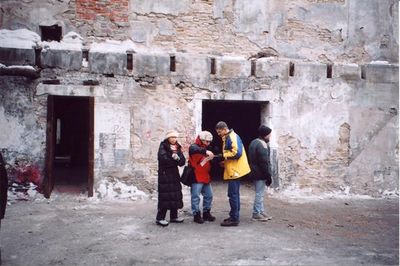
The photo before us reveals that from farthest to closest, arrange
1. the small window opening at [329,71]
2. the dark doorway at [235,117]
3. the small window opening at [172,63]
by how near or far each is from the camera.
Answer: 1. the dark doorway at [235,117]
2. the small window opening at [329,71]
3. the small window opening at [172,63]

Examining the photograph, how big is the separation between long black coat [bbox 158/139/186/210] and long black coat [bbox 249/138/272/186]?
118 centimetres

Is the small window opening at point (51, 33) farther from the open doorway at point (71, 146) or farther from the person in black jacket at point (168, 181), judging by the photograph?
the person in black jacket at point (168, 181)

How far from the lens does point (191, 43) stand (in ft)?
28.8

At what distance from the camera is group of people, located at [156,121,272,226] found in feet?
20.1

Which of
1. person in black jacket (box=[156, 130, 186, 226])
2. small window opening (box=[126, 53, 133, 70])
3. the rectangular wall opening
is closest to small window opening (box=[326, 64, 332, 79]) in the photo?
small window opening (box=[126, 53, 133, 70])

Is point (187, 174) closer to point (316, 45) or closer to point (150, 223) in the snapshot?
point (150, 223)

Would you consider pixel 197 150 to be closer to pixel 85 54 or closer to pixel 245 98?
pixel 245 98

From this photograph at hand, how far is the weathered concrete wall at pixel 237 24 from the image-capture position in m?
8.30

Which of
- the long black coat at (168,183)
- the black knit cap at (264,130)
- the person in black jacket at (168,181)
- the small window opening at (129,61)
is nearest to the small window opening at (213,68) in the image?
the small window opening at (129,61)

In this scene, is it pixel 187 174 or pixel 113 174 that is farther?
pixel 113 174

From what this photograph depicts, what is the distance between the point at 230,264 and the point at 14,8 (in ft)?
22.5

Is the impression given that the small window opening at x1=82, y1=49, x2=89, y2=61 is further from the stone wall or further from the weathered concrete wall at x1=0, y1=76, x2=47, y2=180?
the weathered concrete wall at x1=0, y1=76, x2=47, y2=180

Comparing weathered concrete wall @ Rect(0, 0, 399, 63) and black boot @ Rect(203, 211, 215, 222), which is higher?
weathered concrete wall @ Rect(0, 0, 399, 63)

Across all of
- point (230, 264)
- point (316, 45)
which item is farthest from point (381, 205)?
point (230, 264)
